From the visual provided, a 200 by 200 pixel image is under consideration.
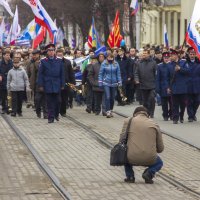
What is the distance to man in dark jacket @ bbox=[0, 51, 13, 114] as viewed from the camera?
81.4 feet

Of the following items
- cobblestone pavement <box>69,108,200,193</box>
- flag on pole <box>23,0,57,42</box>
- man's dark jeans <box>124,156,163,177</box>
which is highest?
flag on pole <box>23,0,57,42</box>

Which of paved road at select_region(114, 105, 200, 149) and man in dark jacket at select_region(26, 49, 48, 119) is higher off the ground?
man in dark jacket at select_region(26, 49, 48, 119)

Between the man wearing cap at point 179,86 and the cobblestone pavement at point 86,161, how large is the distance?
1423 millimetres

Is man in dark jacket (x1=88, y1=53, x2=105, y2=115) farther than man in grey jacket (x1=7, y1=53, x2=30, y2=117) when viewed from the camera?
Yes

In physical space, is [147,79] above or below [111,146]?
above

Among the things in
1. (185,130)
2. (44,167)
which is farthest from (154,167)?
(185,130)

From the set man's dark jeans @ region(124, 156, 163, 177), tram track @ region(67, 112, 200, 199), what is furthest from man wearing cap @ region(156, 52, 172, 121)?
man's dark jeans @ region(124, 156, 163, 177)

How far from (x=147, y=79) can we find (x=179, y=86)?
2075 mm

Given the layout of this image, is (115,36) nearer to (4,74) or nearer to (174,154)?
(4,74)

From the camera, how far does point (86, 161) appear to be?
15.4 metres

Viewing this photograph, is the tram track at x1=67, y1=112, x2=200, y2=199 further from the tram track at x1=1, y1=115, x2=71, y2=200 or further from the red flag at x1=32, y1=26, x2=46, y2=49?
the red flag at x1=32, y1=26, x2=46, y2=49

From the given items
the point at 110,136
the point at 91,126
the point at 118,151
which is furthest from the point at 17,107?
the point at 118,151

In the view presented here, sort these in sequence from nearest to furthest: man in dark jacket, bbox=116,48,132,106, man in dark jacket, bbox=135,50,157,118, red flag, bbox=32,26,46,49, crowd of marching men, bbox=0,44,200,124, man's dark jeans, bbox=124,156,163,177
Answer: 1. man's dark jeans, bbox=124,156,163,177
2. crowd of marching men, bbox=0,44,200,124
3. man in dark jacket, bbox=135,50,157,118
4. man in dark jacket, bbox=116,48,132,106
5. red flag, bbox=32,26,46,49

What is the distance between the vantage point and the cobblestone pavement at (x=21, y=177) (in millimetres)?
11938
